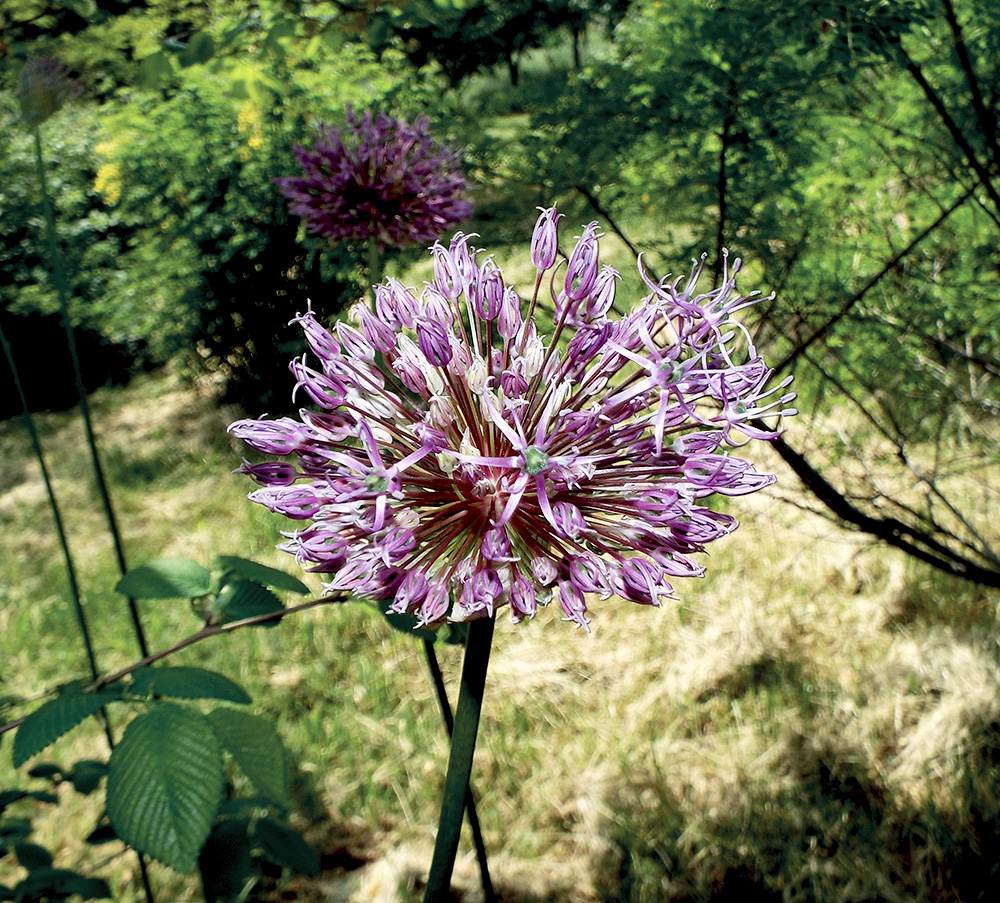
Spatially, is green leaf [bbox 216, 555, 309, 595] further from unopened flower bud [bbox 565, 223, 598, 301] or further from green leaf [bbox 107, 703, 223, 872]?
unopened flower bud [bbox 565, 223, 598, 301]

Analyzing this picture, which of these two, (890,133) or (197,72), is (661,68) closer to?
(890,133)

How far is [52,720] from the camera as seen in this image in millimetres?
786

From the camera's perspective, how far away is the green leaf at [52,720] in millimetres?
763

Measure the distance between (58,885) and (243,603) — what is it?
69cm

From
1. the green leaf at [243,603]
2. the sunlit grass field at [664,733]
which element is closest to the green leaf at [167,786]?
the green leaf at [243,603]

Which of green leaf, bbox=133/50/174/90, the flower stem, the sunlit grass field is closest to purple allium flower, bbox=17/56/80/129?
the flower stem

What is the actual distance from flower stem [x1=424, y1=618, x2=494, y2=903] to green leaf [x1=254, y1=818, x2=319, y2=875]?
1.92ft

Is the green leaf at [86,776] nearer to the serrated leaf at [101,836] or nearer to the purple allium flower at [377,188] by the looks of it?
the serrated leaf at [101,836]

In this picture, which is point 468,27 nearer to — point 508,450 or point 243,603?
point 508,450

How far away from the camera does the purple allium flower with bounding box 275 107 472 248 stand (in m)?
2.06

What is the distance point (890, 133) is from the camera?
5.95 feet

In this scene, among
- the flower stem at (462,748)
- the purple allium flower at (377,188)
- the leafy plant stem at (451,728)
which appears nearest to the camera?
the flower stem at (462,748)

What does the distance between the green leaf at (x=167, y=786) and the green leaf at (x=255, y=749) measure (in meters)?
0.07

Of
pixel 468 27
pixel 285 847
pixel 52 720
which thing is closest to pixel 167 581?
pixel 52 720
